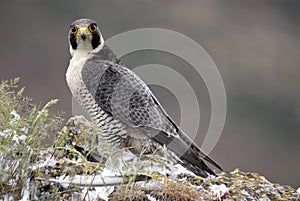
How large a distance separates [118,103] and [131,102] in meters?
0.12

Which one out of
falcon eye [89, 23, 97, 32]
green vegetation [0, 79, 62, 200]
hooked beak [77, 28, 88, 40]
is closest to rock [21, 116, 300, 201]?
green vegetation [0, 79, 62, 200]

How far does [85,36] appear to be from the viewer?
4.86 metres

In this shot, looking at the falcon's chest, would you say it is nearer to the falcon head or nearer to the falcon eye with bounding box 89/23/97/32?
the falcon head

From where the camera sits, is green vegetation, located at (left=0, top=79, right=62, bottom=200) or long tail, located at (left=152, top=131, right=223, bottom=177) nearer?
green vegetation, located at (left=0, top=79, right=62, bottom=200)

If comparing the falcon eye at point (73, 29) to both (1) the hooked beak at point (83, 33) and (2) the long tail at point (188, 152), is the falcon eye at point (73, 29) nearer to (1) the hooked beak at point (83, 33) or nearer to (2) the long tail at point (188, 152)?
(1) the hooked beak at point (83, 33)

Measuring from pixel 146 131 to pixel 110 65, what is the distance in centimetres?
81

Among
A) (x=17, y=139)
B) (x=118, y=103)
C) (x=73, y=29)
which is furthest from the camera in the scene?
(x=73, y=29)

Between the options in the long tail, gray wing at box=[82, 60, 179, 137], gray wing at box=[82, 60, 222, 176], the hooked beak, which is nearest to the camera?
the long tail

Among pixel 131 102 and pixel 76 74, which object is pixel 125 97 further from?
pixel 76 74

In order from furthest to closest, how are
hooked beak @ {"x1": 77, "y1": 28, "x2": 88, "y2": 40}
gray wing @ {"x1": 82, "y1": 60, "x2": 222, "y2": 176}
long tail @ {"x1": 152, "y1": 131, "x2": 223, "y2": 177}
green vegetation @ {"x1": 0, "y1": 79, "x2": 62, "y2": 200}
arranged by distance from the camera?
hooked beak @ {"x1": 77, "y1": 28, "x2": 88, "y2": 40}, gray wing @ {"x1": 82, "y1": 60, "x2": 222, "y2": 176}, long tail @ {"x1": 152, "y1": 131, "x2": 223, "y2": 177}, green vegetation @ {"x1": 0, "y1": 79, "x2": 62, "y2": 200}

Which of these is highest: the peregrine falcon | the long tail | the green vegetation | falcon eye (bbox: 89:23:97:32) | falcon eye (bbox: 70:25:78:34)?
falcon eye (bbox: 89:23:97:32)

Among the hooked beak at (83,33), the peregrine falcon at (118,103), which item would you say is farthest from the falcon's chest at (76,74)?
the hooked beak at (83,33)

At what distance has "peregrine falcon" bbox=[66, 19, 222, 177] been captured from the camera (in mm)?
4562

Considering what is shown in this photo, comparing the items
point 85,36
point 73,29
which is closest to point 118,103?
point 85,36
